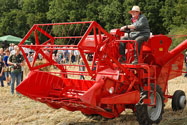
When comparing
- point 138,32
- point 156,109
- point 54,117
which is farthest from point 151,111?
point 54,117

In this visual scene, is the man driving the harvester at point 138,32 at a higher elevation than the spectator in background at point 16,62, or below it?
higher

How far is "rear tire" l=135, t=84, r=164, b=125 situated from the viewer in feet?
21.2

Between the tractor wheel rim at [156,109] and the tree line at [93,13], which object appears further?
the tree line at [93,13]

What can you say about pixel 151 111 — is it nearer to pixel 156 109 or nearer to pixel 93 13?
pixel 156 109

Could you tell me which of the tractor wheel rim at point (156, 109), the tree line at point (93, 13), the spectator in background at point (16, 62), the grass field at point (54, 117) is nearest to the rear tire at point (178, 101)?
the grass field at point (54, 117)

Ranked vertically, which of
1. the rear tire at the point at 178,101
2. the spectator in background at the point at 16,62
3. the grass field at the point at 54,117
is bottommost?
→ the grass field at the point at 54,117

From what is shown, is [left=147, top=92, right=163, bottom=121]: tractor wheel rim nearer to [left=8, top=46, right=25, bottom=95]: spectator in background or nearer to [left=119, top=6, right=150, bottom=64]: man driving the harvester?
[left=119, top=6, right=150, bottom=64]: man driving the harvester

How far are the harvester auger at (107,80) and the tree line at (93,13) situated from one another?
23187mm

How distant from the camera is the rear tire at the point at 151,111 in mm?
6449

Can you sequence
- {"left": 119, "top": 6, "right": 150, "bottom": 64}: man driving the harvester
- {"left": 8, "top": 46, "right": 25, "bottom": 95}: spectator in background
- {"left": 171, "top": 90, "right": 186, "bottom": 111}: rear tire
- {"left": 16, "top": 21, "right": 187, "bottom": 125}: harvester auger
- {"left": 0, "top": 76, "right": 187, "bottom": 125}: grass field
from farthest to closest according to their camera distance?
{"left": 8, "top": 46, "right": 25, "bottom": 95}: spectator in background → {"left": 171, "top": 90, "right": 186, "bottom": 111}: rear tire → {"left": 0, "top": 76, "right": 187, "bottom": 125}: grass field → {"left": 119, "top": 6, "right": 150, "bottom": 64}: man driving the harvester → {"left": 16, "top": 21, "right": 187, "bottom": 125}: harvester auger

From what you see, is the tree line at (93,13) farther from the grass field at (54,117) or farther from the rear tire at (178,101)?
the grass field at (54,117)

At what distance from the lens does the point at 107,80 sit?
6.18 meters

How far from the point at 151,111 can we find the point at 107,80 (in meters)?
1.43

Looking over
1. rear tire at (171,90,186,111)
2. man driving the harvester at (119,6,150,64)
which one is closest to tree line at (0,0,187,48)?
rear tire at (171,90,186,111)
